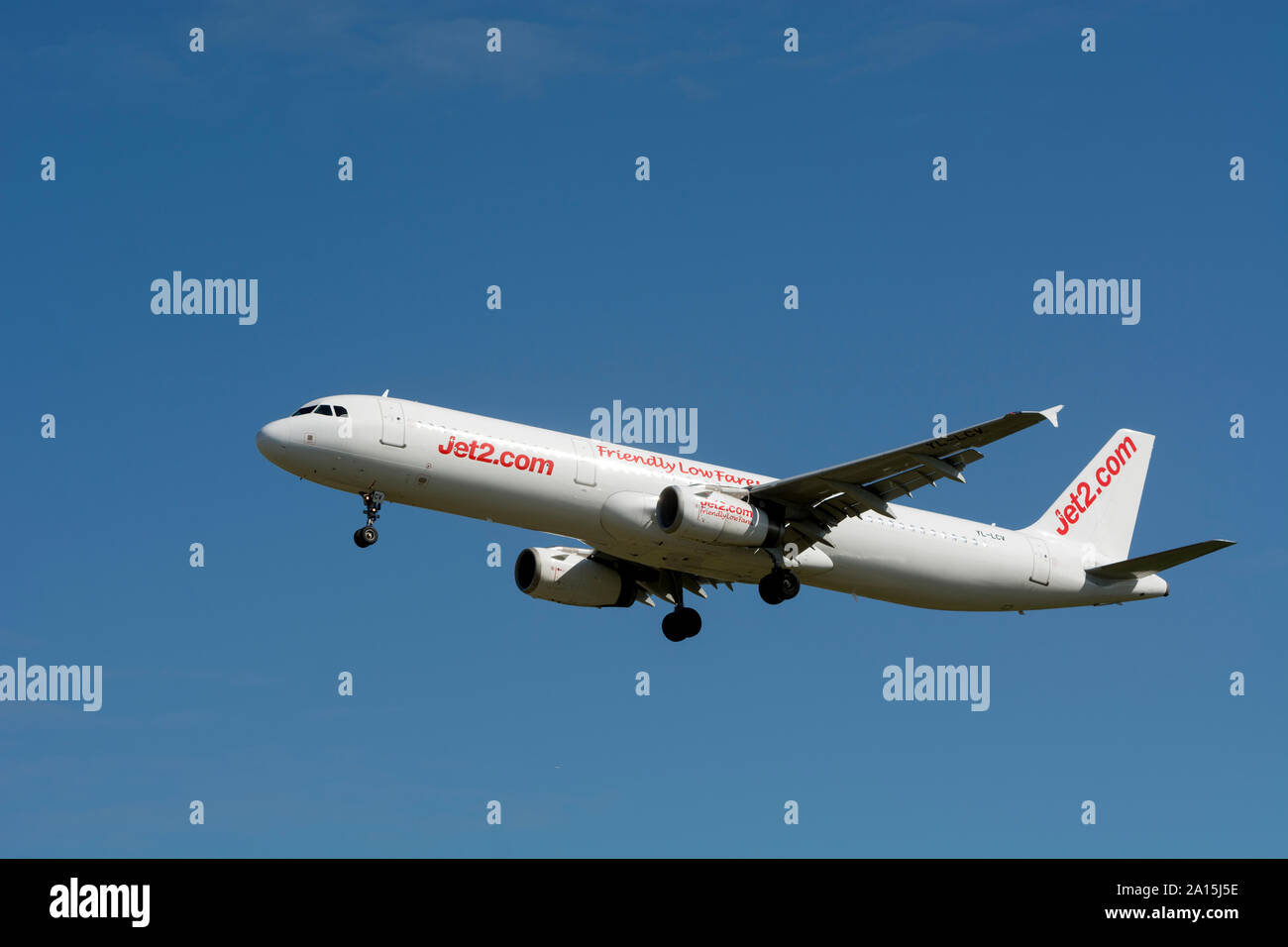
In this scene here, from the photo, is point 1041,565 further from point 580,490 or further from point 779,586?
point 580,490

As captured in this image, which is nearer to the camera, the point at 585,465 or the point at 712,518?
the point at 585,465

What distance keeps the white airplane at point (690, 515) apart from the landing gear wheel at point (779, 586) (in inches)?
1.6

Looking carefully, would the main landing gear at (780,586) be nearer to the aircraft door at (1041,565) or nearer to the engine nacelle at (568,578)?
the engine nacelle at (568,578)

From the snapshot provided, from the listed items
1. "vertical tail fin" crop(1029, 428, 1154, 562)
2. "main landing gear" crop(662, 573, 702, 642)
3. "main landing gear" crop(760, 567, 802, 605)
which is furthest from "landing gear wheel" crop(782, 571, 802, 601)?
"vertical tail fin" crop(1029, 428, 1154, 562)

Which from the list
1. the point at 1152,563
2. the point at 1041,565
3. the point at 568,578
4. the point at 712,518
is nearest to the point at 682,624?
the point at 568,578

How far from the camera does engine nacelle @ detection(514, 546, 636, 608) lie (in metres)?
48.6

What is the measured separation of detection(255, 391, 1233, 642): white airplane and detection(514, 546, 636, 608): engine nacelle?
4 cm

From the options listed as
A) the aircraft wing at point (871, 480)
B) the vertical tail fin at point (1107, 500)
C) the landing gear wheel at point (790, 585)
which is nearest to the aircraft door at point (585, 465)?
the aircraft wing at point (871, 480)

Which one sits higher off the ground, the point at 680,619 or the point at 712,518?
the point at 712,518

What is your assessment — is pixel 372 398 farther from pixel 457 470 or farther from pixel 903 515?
pixel 903 515

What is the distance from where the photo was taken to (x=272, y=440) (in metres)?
41.2

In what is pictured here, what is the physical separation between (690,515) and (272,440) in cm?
1085

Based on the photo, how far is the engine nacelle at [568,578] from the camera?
160 feet

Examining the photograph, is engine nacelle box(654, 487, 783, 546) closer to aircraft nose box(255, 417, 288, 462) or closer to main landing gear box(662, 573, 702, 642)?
main landing gear box(662, 573, 702, 642)
